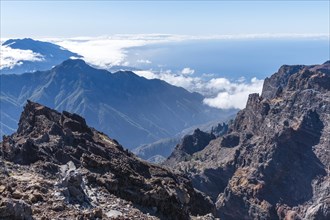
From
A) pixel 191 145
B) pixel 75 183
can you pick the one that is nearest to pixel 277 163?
pixel 191 145

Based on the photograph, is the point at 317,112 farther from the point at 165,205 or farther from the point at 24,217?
the point at 24,217

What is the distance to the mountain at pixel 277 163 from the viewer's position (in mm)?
112750

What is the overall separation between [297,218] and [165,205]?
74.5 meters

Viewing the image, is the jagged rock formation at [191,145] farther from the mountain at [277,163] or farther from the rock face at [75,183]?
the rock face at [75,183]

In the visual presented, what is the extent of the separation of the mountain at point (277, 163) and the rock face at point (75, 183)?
4112 cm

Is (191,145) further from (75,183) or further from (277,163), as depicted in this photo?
(75,183)

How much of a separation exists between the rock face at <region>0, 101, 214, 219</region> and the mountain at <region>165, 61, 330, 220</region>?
41.1m

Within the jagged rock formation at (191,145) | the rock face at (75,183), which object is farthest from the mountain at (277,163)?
the rock face at (75,183)

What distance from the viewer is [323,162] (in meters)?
122

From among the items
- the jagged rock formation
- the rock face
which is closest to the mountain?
the jagged rock formation

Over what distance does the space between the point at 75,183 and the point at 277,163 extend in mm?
97438

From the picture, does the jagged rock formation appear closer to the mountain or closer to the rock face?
the mountain

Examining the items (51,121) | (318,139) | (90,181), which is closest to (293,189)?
(318,139)

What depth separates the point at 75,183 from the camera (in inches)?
1196
